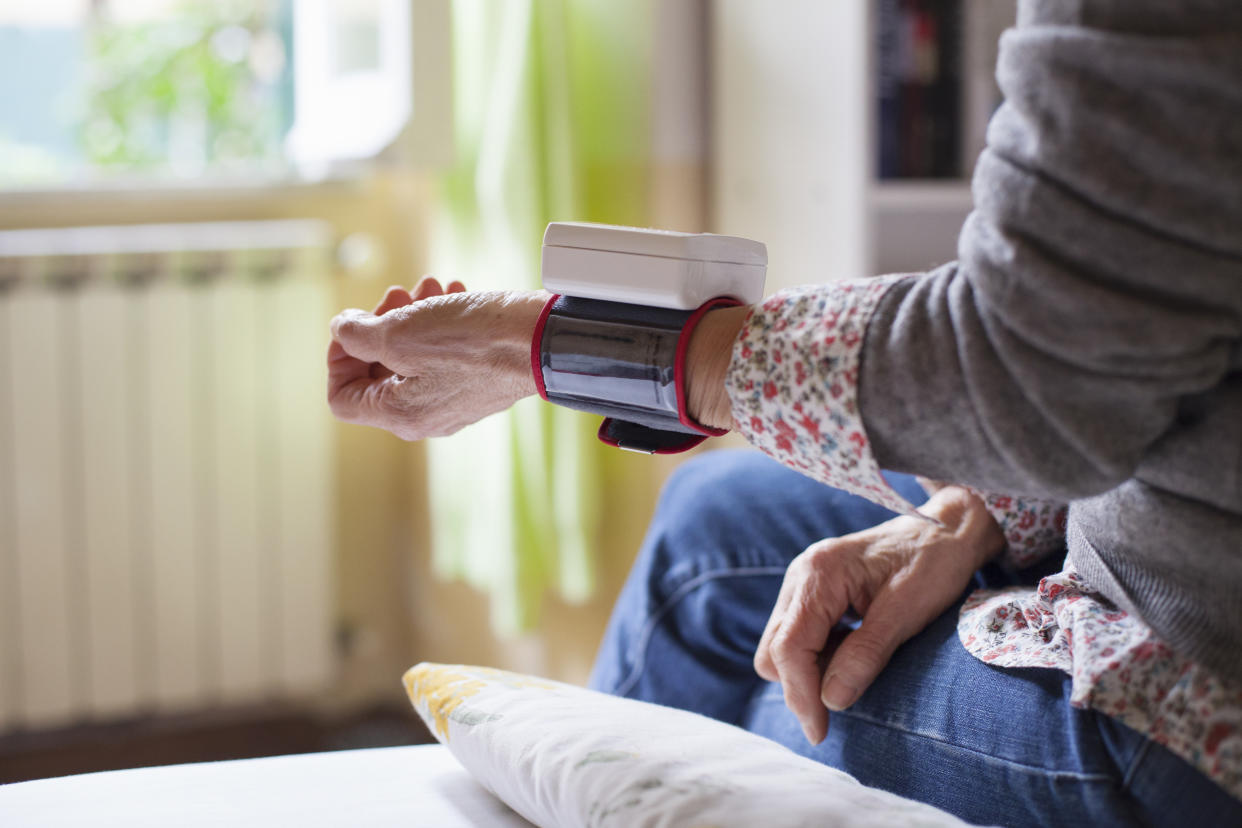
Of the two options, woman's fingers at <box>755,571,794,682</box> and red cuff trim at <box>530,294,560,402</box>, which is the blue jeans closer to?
woman's fingers at <box>755,571,794,682</box>

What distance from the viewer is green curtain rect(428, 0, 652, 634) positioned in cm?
160

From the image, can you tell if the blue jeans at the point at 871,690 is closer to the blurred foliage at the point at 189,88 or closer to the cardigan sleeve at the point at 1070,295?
the cardigan sleeve at the point at 1070,295

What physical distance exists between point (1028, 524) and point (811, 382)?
11.4 inches

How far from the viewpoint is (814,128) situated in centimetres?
144

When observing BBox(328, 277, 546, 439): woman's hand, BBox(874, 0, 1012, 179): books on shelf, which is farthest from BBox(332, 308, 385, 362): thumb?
BBox(874, 0, 1012, 179): books on shelf

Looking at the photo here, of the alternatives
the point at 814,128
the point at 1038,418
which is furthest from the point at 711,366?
the point at 814,128

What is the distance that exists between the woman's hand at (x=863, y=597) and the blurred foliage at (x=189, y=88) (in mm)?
1696

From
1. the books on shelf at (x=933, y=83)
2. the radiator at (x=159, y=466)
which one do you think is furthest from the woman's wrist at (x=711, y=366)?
the radiator at (x=159, y=466)

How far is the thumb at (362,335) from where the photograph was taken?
754 mm

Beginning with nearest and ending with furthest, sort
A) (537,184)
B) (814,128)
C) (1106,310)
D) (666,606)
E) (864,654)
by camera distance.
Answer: (1106,310), (864,654), (666,606), (814,128), (537,184)

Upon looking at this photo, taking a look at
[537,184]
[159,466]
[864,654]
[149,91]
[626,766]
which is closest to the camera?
[626,766]

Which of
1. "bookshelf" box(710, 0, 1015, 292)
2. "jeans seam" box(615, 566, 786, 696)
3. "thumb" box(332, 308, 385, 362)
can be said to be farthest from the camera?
"bookshelf" box(710, 0, 1015, 292)

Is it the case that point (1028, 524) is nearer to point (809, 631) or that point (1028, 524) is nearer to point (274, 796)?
point (809, 631)

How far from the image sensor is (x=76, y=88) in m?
2.16
